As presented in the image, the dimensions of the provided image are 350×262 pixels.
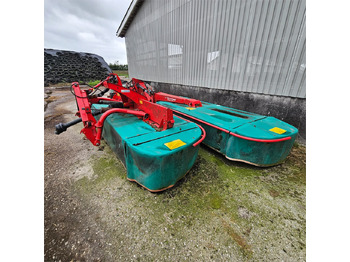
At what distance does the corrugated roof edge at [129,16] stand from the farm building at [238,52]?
199 cm

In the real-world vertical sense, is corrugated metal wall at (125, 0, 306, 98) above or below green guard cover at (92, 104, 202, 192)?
above

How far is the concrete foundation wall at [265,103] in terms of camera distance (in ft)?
13.3

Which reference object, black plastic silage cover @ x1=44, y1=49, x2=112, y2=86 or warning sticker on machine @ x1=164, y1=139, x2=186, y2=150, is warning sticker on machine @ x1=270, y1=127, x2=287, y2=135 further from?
black plastic silage cover @ x1=44, y1=49, x2=112, y2=86

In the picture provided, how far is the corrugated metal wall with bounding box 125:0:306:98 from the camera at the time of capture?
3914 mm

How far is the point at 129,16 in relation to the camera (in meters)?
11.0

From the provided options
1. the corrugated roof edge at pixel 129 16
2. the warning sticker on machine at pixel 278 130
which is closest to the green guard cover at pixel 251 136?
the warning sticker on machine at pixel 278 130

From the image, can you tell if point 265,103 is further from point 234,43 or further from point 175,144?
point 175,144

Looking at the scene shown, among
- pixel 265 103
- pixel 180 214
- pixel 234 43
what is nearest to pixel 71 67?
pixel 234 43

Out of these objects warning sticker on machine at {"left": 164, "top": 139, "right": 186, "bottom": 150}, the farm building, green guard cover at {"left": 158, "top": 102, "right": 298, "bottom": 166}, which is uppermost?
the farm building

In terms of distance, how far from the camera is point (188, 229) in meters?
1.94

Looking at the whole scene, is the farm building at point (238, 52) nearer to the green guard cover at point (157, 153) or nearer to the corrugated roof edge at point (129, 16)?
the corrugated roof edge at point (129, 16)

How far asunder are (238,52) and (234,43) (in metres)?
0.38

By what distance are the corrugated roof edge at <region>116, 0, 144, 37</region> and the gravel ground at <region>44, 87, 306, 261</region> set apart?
39.0 ft

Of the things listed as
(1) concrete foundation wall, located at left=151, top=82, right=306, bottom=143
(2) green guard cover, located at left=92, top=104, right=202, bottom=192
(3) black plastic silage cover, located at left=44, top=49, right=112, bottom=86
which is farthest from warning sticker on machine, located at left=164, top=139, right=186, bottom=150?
(3) black plastic silage cover, located at left=44, top=49, right=112, bottom=86
